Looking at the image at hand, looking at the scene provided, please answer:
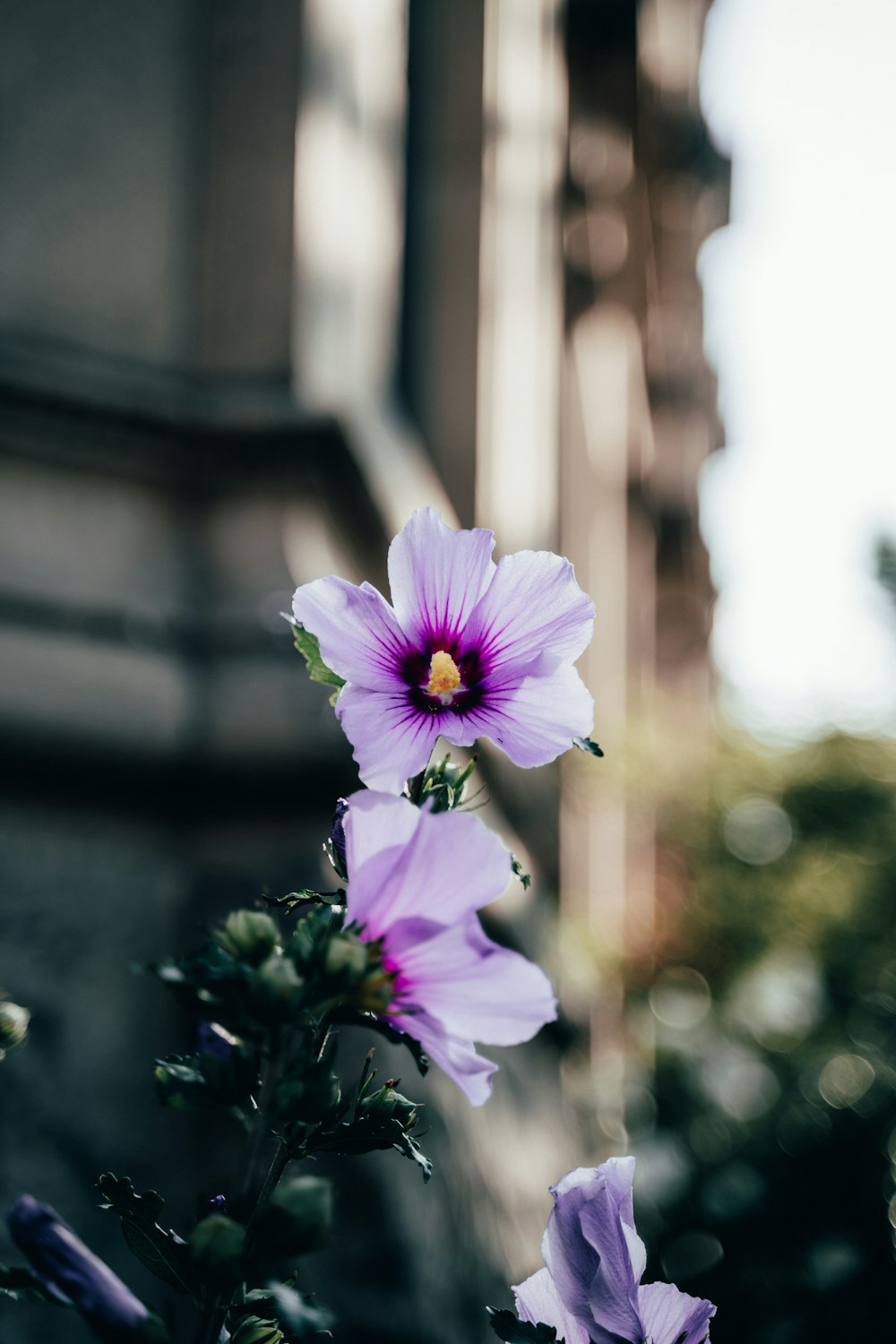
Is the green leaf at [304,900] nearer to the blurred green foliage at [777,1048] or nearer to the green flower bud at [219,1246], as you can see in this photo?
the green flower bud at [219,1246]

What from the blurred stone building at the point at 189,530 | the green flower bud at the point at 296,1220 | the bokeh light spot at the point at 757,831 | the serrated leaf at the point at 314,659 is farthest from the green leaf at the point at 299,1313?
the bokeh light spot at the point at 757,831

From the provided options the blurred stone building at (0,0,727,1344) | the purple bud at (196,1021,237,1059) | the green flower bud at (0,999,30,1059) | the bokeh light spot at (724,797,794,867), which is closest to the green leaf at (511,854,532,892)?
the purple bud at (196,1021,237,1059)

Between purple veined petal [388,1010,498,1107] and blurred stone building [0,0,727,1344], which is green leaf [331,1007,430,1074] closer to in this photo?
purple veined petal [388,1010,498,1107]

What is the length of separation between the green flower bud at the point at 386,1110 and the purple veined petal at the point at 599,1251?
6 cm

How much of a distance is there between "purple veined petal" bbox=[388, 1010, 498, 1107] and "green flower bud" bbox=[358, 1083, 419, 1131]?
0.05 meters

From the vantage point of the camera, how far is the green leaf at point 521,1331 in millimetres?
412

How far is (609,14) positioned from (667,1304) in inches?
202

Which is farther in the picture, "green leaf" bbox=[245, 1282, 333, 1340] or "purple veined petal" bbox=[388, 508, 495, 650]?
"purple veined petal" bbox=[388, 508, 495, 650]

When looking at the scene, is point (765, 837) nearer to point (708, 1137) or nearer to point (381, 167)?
point (708, 1137)

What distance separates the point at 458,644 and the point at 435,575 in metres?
0.03

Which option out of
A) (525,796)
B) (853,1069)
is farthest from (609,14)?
(853,1069)

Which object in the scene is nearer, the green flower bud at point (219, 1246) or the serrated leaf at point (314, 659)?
the green flower bud at point (219, 1246)

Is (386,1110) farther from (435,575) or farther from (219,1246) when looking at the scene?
(435,575)

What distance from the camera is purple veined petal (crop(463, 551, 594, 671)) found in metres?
0.47
